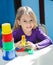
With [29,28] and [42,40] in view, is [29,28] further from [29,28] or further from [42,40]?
[42,40]

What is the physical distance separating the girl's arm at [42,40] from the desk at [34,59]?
12cm

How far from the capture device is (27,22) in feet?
4.90

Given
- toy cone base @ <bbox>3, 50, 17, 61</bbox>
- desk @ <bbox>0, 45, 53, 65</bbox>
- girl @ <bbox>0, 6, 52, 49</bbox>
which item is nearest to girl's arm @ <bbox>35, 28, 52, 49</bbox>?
girl @ <bbox>0, 6, 52, 49</bbox>

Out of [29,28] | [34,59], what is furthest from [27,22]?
[34,59]

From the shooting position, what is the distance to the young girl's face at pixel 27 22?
4.87 feet

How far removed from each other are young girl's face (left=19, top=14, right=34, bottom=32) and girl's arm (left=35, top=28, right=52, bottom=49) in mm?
85

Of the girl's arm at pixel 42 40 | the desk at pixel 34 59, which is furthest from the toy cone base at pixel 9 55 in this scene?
the girl's arm at pixel 42 40

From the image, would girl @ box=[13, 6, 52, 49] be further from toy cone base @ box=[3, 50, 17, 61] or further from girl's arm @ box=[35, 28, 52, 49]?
toy cone base @ box=[3, 50, 17, 61]

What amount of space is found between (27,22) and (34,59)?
0.41 meters

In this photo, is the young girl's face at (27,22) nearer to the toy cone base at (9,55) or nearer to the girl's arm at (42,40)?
the girl's arm at (42,40)

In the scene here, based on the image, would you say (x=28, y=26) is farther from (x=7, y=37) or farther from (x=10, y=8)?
(x=10, y=8)

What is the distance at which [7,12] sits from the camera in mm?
3219

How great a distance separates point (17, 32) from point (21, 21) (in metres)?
0.11

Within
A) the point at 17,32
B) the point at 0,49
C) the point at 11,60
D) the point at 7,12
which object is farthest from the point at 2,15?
the point at 11,60
